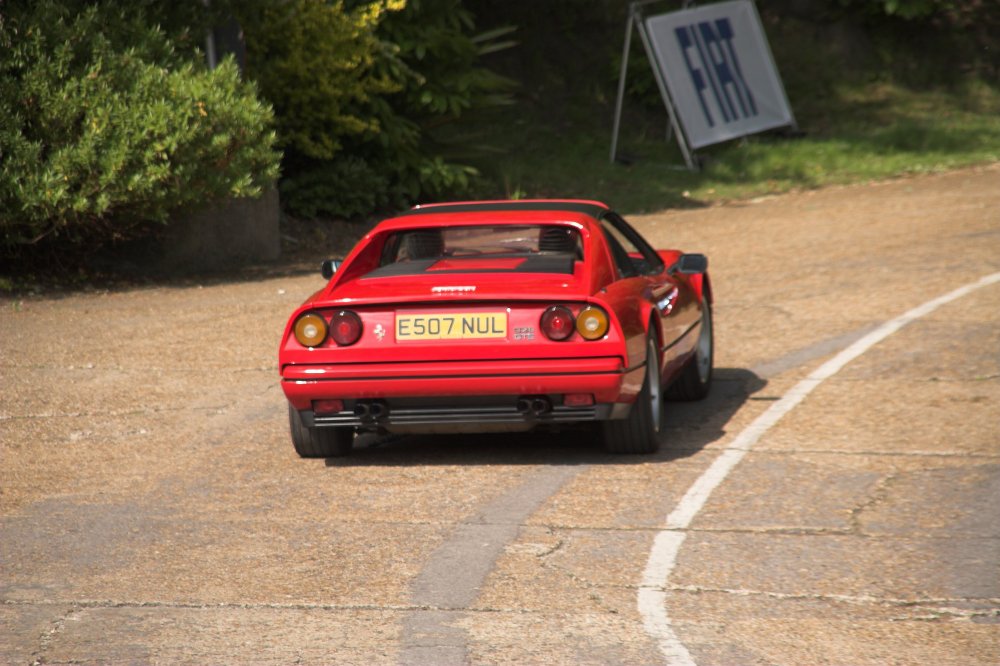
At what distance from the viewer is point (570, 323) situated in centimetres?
707

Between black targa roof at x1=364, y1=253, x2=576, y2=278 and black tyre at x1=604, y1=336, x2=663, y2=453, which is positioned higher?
black targa roof at x1=364, y1=253, x2=576, y2=278

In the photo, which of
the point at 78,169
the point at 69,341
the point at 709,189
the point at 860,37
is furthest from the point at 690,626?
the point at 860,37

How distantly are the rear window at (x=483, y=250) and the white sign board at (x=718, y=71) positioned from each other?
16614 mm

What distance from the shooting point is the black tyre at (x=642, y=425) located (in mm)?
7414

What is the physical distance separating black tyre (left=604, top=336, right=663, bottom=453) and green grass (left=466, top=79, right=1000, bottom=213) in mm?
14123

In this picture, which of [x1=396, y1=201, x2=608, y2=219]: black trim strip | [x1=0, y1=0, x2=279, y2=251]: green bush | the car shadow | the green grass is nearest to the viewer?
the car shadow

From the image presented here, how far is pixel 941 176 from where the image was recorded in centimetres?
2277

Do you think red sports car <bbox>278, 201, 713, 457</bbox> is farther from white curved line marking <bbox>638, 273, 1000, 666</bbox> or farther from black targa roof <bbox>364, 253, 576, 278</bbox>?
white curved line marking <bbox>638, 273, 1000, 666</bbox>

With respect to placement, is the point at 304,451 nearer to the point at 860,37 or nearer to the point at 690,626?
the point at 690,626

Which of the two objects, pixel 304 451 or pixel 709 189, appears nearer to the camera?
pixel 304 451

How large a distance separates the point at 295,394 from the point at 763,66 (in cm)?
2009

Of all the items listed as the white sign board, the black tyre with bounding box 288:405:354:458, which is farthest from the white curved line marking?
the white sign board

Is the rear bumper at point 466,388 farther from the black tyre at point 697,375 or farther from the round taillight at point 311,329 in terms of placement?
the black tyre at point 697,375

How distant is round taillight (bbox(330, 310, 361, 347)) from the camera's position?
23.7 feet
